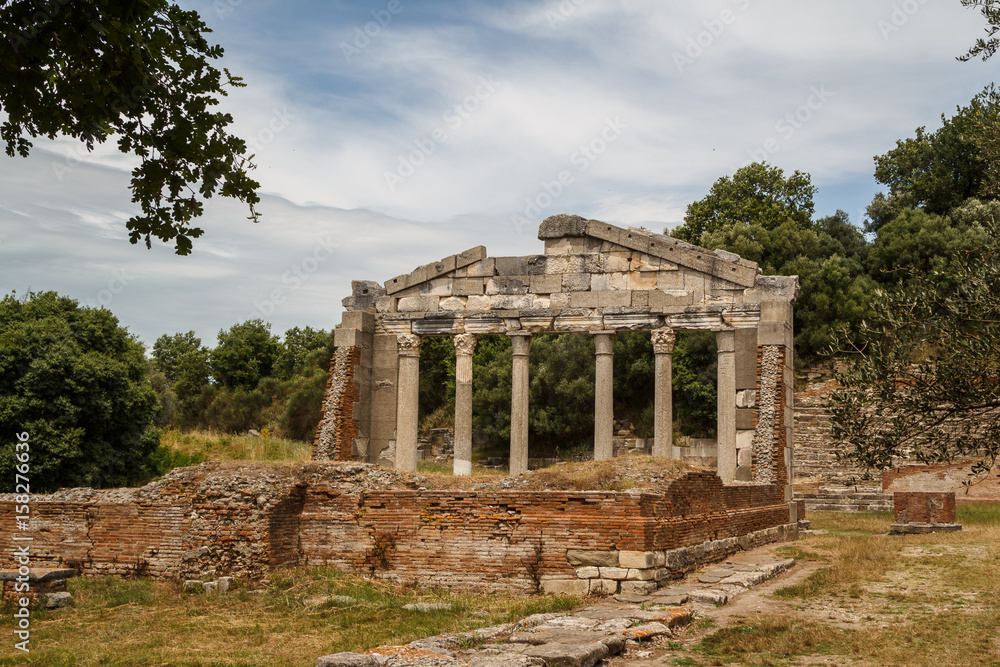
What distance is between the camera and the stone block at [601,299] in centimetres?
2398

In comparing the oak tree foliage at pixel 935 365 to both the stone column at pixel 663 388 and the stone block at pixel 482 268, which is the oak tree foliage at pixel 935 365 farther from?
the stone block at pixel 482 268

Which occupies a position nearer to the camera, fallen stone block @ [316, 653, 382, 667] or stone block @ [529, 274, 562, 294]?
fallen stone block @ [316, 653, 382, 667]

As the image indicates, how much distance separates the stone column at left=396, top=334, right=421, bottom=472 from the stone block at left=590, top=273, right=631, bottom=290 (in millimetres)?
5070

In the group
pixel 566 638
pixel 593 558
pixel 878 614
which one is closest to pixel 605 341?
pixel 593 558

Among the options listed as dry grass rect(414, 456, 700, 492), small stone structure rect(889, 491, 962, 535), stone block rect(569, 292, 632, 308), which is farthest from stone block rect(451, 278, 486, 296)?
small stone structure rect(889, 491, 962, 535)

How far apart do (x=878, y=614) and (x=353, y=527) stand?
7316mm

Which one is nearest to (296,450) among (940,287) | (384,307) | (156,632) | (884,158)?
(384,307)

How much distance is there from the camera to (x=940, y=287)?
32.3ft

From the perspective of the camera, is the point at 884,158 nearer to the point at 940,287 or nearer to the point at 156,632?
the point at 940,287

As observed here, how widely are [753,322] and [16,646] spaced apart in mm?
17119

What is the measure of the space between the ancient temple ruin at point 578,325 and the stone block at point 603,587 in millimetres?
9664

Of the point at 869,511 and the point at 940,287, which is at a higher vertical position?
the point at 940,287

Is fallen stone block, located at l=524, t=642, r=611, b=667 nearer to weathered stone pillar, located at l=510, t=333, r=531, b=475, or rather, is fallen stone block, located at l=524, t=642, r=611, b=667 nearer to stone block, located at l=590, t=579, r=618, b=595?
stone block, located at l=590, t=579, r=618, b=595

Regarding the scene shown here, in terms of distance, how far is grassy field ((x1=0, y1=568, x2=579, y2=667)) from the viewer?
9.76 meters
